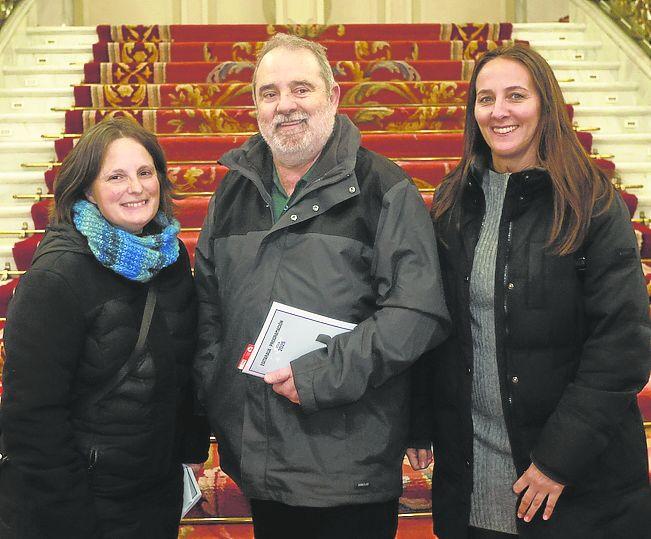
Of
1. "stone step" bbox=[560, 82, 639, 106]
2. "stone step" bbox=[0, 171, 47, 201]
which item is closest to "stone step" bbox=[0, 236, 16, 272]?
"stone step" bbox=[0, 171, 47, 201]

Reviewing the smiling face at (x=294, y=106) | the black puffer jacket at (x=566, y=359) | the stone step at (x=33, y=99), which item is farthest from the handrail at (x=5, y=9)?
the black puffer jacket at (x=566, y=359)

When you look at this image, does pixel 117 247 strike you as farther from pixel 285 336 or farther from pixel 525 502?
pixel 525 502

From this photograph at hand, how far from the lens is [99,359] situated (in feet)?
5.32

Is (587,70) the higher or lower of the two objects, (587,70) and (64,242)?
the higher

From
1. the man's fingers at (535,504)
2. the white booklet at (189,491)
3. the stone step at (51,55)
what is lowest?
the white booklet at (189,491)

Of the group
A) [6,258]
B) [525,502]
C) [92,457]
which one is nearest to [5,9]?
[6,258]

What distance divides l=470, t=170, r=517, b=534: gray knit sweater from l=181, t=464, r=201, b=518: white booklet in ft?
2.16

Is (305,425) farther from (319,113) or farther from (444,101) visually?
(444,101)

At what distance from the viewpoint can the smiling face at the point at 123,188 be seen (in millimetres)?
1704

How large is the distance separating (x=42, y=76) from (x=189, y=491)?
4292 millimetres

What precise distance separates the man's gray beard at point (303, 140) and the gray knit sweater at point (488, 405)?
39 cm

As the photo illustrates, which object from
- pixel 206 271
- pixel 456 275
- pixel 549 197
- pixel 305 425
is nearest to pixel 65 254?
pixel 206 271

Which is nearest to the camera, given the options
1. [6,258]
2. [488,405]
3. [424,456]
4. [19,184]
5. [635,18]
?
[488,405]

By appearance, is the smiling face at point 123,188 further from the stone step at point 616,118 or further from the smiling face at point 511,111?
the stone step at point 616,118
